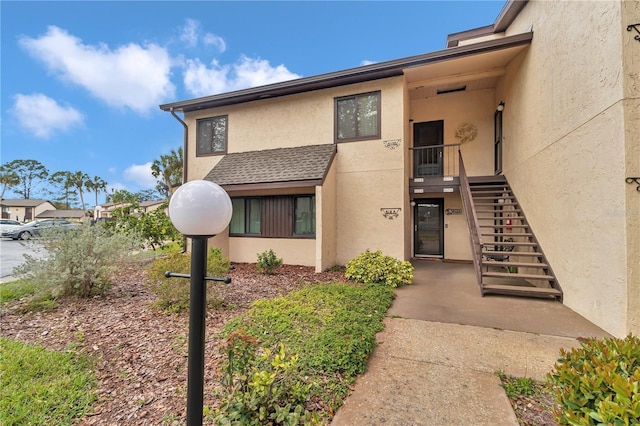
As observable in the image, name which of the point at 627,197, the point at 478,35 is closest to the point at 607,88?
the point at 627,197

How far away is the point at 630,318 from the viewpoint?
11.2 ft

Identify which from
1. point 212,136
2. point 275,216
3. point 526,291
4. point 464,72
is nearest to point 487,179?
point 464,72

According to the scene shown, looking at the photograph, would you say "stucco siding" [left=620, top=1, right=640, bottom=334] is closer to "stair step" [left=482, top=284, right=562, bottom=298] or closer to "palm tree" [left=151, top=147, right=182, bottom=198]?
"stair step" [left=482, top=284, right=562, bottom=298]

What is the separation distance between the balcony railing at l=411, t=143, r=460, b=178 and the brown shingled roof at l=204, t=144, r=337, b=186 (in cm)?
364

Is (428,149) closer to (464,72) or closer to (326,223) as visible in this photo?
(464,72)

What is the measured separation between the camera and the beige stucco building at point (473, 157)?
3752mm

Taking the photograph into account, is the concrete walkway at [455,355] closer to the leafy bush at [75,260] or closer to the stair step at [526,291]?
the stair step at [526,291]

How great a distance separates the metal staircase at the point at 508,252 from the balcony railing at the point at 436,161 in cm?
102

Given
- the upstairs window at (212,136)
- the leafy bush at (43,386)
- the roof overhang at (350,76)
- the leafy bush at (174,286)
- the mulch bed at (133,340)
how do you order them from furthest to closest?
the upstairs window at (212,136)
the roof overhang at (350,76)
the leafy bush at (174,286)
the mulch bed at (133,340)
the leafy bush at (43,386)

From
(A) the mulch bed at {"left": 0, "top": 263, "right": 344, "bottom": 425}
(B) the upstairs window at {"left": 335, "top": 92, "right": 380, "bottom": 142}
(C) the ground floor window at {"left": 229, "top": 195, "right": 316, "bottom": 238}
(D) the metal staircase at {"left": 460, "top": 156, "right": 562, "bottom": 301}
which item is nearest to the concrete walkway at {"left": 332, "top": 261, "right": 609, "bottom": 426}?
(D) the metal staircase at {"left": 460, "top": 156, "right": 562, "bottom": 301}

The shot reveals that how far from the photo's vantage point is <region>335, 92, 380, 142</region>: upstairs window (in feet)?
25.5

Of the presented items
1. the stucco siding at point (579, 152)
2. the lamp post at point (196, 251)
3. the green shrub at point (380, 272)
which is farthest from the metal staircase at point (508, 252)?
the lamp post at point (196, 251)

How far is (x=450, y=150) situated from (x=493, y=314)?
6.54 meters

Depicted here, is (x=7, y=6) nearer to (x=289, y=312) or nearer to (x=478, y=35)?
(x=289, y=312)
